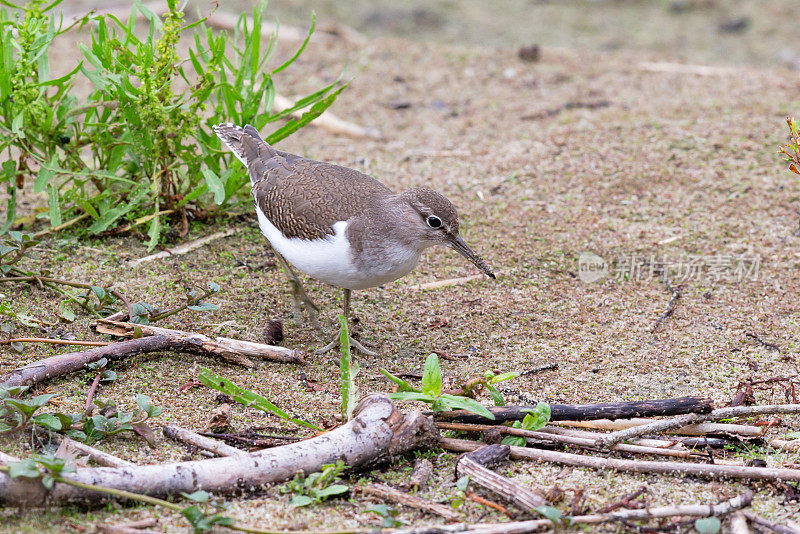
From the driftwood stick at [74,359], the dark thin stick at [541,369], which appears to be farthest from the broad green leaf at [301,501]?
the dark thin stick at [541,369]

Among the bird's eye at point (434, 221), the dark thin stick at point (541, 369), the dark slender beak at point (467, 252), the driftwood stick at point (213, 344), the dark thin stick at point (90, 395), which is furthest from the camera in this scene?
the dark slender beak at point (467, 252)

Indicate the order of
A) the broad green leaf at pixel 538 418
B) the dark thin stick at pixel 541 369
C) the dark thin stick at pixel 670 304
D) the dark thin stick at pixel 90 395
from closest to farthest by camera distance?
the dark thin stick at pixel 90 395
the broad green leaf at pixel 538 418
the dark thin stick at pixel 541 369
the dark thin stick at pixel 670 304

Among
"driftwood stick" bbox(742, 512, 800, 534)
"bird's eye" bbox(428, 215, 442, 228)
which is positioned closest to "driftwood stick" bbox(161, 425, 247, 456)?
"bird's eye" bbox(428, 215, 442, 228)

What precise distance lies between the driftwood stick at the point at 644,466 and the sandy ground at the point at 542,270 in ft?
0.15

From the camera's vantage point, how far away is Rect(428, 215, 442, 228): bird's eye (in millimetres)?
4781

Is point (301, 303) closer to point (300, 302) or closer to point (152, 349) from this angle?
point (300, 302)

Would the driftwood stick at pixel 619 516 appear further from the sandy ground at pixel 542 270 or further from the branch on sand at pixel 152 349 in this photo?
the branch on sand at pixel 152 349

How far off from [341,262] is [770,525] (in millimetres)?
2457

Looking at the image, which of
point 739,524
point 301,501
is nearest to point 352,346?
point 301,501

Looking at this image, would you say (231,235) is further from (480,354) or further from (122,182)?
(480,354)

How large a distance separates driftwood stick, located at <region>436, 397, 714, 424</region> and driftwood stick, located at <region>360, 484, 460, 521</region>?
0.55 m

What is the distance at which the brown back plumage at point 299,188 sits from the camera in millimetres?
4801

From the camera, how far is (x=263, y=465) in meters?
3.37

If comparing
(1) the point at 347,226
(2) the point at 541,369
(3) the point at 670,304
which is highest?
(1) the point at 347,226
